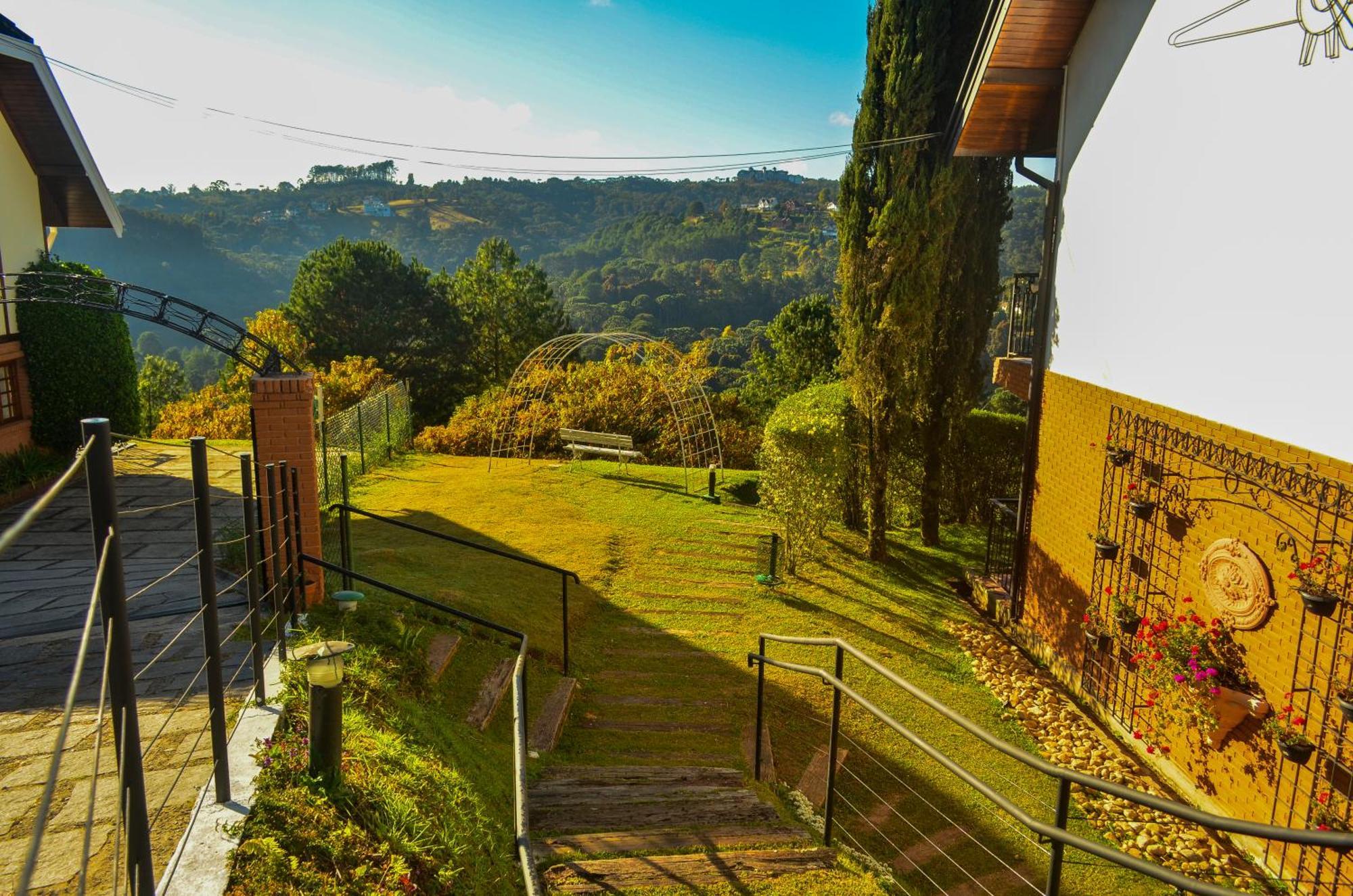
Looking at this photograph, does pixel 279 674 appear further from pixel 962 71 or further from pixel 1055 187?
pixel 962 71

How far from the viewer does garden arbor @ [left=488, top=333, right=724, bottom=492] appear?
52.4ft

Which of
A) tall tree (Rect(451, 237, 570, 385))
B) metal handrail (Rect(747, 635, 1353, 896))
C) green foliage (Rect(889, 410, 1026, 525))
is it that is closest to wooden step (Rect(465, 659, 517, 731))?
metal handrail (Rect(747, 635, 1353, 896))

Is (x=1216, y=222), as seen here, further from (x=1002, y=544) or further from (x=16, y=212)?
(x=16, y=212)

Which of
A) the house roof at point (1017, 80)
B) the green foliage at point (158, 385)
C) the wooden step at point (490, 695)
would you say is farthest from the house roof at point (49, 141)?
the green foliage at point (158, 385)

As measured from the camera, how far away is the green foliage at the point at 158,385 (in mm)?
29172

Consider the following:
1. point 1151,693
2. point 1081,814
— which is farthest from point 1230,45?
point 1081,814

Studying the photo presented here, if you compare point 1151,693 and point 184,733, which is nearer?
point 184,733

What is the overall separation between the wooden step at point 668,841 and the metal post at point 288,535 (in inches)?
108

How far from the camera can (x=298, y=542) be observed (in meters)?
5.81

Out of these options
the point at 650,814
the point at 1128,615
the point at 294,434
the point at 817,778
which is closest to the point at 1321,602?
the point at 1128,615

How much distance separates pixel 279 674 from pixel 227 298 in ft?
224

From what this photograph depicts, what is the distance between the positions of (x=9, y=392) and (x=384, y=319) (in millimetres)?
21653

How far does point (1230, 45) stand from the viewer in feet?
19.4

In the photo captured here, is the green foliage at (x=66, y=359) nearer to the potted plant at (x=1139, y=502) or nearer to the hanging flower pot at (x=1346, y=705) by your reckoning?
the potted plant at (x=1139, y=502)
